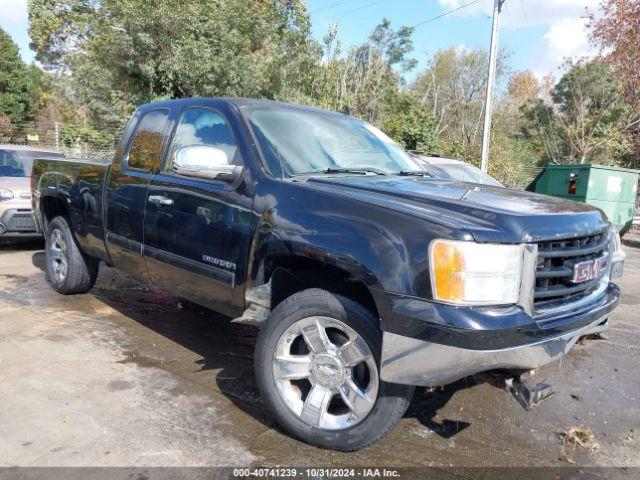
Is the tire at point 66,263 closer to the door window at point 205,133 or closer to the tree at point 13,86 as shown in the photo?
the door window at point 205,133

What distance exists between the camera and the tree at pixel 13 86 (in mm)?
41781

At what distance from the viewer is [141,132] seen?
4410 mm

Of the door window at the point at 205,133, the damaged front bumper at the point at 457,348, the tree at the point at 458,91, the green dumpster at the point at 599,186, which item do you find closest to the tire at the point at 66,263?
the door window at the point at 205,133

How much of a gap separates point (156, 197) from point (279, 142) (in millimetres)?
1037

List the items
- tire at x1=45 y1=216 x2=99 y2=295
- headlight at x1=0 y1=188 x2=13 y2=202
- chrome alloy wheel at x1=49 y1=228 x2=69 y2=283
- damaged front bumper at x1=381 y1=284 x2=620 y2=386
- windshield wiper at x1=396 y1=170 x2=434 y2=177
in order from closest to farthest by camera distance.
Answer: damaged front bumper at x1=381 y1=284 x2=620 y2=386, windshield wiper at x1=396 y1=170 x2=434 y2=177, tire at x1=45 y1=216 x2=99 y2=295, chrome alloy wheel at x1=49 y1=228 x2=69 y2=283, headlight at x1=0 y1=188 x2=13 y2=202

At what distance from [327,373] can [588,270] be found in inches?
58.2

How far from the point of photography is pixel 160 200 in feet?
12.6

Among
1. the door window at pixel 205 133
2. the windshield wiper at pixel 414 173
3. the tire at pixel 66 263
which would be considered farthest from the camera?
the tire at pixel 66 263

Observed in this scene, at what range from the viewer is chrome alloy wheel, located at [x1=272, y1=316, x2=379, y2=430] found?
2742 mm

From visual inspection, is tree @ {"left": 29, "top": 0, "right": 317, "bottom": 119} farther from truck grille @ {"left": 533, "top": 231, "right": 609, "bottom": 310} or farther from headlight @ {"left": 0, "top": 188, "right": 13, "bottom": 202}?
truck grille @ {"left": 533, "top": 231, "right": 609, "bottom": 310}

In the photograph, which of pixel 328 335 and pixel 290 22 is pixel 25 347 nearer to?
pixel 328 335

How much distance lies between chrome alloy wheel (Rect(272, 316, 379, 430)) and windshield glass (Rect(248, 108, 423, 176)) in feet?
3.24

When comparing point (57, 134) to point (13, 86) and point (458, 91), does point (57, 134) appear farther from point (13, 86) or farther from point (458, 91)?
point (13, 86)

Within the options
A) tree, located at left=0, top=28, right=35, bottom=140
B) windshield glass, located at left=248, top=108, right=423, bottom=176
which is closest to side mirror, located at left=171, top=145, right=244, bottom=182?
windshield glass, located at left=248, top=108, right=423, bottom=176
